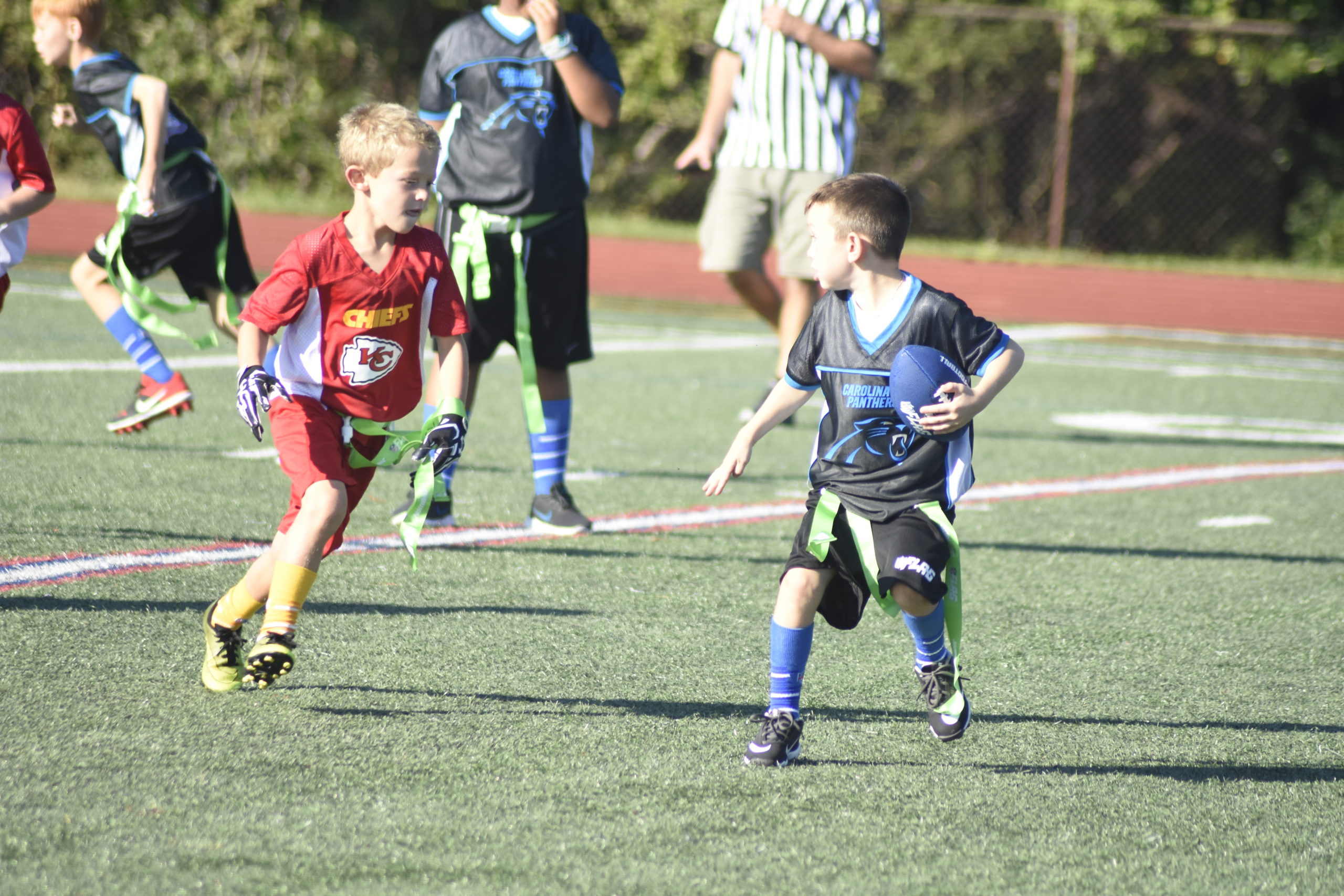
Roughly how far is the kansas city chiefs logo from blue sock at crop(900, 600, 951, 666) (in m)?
1.33

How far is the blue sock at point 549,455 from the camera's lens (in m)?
5.24

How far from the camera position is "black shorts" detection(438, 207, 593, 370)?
516 cm

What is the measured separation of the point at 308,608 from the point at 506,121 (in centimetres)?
192

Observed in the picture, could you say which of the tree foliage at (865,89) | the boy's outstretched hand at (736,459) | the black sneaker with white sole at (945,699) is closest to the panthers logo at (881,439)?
the boy's outstretched hand at (736,459)

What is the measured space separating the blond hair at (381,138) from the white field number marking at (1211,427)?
223 inches

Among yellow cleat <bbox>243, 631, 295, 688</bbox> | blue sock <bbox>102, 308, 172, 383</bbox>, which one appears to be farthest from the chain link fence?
yellow cleat <bbox>243, 631, 295, 688</bbox>

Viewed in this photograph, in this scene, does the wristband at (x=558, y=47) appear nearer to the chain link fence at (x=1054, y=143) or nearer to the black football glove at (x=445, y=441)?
the black football glove at (x=445, y=441)

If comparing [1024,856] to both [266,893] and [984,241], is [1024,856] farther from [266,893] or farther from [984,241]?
[984,241]

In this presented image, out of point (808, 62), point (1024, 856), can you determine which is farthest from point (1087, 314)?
point (1024, 856)

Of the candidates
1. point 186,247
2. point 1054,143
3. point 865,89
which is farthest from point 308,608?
point 865,89

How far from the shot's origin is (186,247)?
21.9 ft

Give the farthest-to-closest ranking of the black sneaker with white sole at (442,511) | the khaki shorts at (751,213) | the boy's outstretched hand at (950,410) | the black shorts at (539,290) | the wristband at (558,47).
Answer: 1. the khaki shorts at (751,213)
2. the black shorts at (539,290)
3. the black sneaker with white sole at (442,511)
4. the wristband at (558,47)
5. the boy's outstretched hand at (950,410)

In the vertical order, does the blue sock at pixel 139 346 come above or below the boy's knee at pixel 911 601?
below

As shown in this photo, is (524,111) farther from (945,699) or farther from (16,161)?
(945,699)
